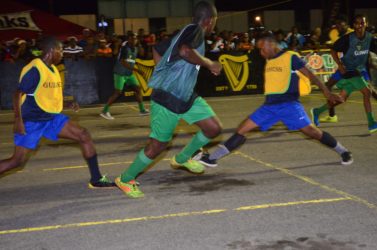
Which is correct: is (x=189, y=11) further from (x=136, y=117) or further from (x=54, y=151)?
(x=54, y=151)

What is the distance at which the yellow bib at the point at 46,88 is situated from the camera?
17.4 feet

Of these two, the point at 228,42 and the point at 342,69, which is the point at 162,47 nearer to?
the point at 342,69

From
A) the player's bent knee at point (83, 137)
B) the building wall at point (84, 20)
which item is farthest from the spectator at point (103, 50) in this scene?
the building wall at point (84, 20)

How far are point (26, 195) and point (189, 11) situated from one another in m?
27.2

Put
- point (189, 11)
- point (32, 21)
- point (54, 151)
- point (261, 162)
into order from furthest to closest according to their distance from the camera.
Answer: point (189, 11), point (32, 21), point (54, 151), point (261, 162)

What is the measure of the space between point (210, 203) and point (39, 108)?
6.48 ft

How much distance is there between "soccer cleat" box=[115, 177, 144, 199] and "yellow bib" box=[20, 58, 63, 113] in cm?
102

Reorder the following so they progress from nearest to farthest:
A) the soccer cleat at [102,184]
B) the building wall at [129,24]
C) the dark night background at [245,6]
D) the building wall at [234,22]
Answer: the soccer cleat at [102,184], the building wall at [129,24], the dark night background at [245,6], the building wall at [234,22]

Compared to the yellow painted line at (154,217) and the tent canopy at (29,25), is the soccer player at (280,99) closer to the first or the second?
the yellow painted line at (154,217)

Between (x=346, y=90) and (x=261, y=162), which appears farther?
(x=346, y=90)

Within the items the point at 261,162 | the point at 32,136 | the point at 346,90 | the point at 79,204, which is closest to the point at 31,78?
the point at 32,136

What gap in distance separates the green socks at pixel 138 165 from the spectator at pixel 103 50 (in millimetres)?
11371

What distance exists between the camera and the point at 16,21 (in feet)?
60.6

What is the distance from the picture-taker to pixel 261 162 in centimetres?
691
